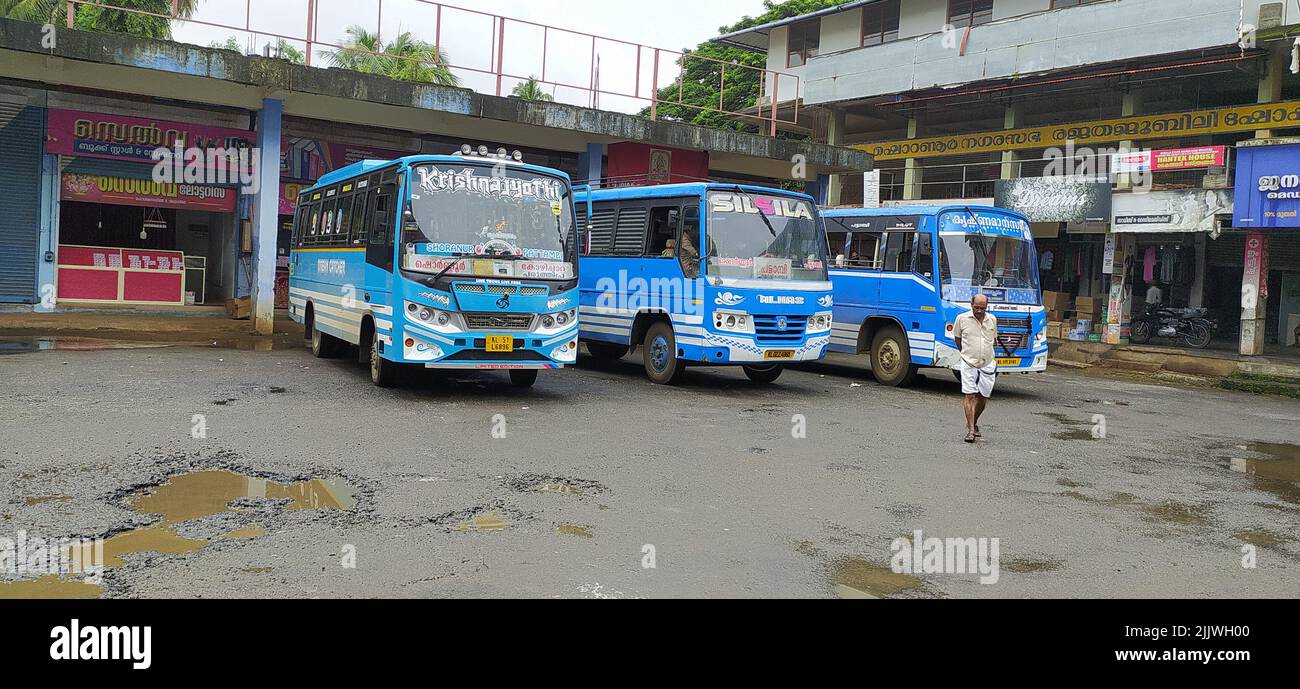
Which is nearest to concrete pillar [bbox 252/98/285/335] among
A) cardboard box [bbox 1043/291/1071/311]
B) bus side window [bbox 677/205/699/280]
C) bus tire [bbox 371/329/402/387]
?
bus tire [bbox 371/329/402/387]

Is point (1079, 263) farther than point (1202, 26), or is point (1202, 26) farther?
point (1079, 263)

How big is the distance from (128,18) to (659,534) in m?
32.4

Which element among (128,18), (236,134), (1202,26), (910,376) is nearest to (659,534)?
(910,376)

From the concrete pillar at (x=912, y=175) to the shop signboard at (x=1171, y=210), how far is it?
6.71 meters

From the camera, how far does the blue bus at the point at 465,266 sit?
11125 millimetres

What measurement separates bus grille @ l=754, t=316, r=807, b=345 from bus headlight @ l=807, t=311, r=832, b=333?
0.43 feet

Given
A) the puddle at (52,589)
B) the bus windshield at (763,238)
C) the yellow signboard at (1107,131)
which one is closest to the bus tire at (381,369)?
the bus windshield at (763,238)

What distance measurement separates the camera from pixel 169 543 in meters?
5.60

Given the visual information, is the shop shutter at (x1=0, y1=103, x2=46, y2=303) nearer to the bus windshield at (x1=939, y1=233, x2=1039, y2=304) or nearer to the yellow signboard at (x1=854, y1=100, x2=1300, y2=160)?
the bus windshield at (x1=939, y1=233, x2=1039, y2=304)

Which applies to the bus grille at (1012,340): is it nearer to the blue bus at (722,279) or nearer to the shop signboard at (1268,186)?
the blue bus at (722,279)

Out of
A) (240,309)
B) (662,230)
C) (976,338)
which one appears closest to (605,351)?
(662,230)

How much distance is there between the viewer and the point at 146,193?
20.5 m

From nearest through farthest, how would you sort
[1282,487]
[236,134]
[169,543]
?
[169,543] → [1282,487] → [236,134]

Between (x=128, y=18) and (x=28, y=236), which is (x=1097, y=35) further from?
(x=128, y=18)
